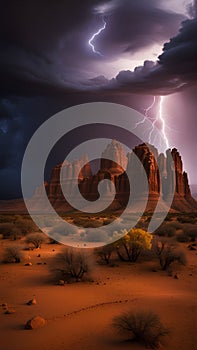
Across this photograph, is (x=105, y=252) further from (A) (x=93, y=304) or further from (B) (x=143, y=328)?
(B) (x=143, y=328)

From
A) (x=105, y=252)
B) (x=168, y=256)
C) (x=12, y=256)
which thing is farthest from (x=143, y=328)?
(x=12, y=256)

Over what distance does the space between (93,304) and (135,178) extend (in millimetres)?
89034

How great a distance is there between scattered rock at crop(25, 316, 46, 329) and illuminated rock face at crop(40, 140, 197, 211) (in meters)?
73.8

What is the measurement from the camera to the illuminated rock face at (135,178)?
93875mm

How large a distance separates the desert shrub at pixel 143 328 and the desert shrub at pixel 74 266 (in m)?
5.31

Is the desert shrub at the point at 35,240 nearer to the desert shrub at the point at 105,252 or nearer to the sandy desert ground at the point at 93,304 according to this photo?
the sandy desert ground at the point at 93,304

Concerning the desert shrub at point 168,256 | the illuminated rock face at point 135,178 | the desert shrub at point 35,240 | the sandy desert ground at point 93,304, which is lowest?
the sandy desert ground at point 93,304

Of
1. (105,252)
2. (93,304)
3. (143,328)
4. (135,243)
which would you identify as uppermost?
(135,243)

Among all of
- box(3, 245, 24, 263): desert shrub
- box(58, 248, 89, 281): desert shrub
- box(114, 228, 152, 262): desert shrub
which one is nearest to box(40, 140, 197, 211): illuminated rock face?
box(114, 228, 152, 262): desert shrub

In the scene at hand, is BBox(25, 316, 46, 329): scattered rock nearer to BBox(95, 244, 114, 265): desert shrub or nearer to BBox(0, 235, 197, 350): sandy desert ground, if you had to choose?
BBox(0, 235, 197, 350): sandy desert ground

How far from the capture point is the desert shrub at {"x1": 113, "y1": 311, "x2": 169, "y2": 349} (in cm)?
666

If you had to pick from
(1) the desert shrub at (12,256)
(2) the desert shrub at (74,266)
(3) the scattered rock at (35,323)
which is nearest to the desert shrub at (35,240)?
(1) the desert shrub at (12,256)

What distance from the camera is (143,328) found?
6.82m

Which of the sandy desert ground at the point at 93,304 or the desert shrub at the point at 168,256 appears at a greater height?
the desert shrub at the point at 168,256
